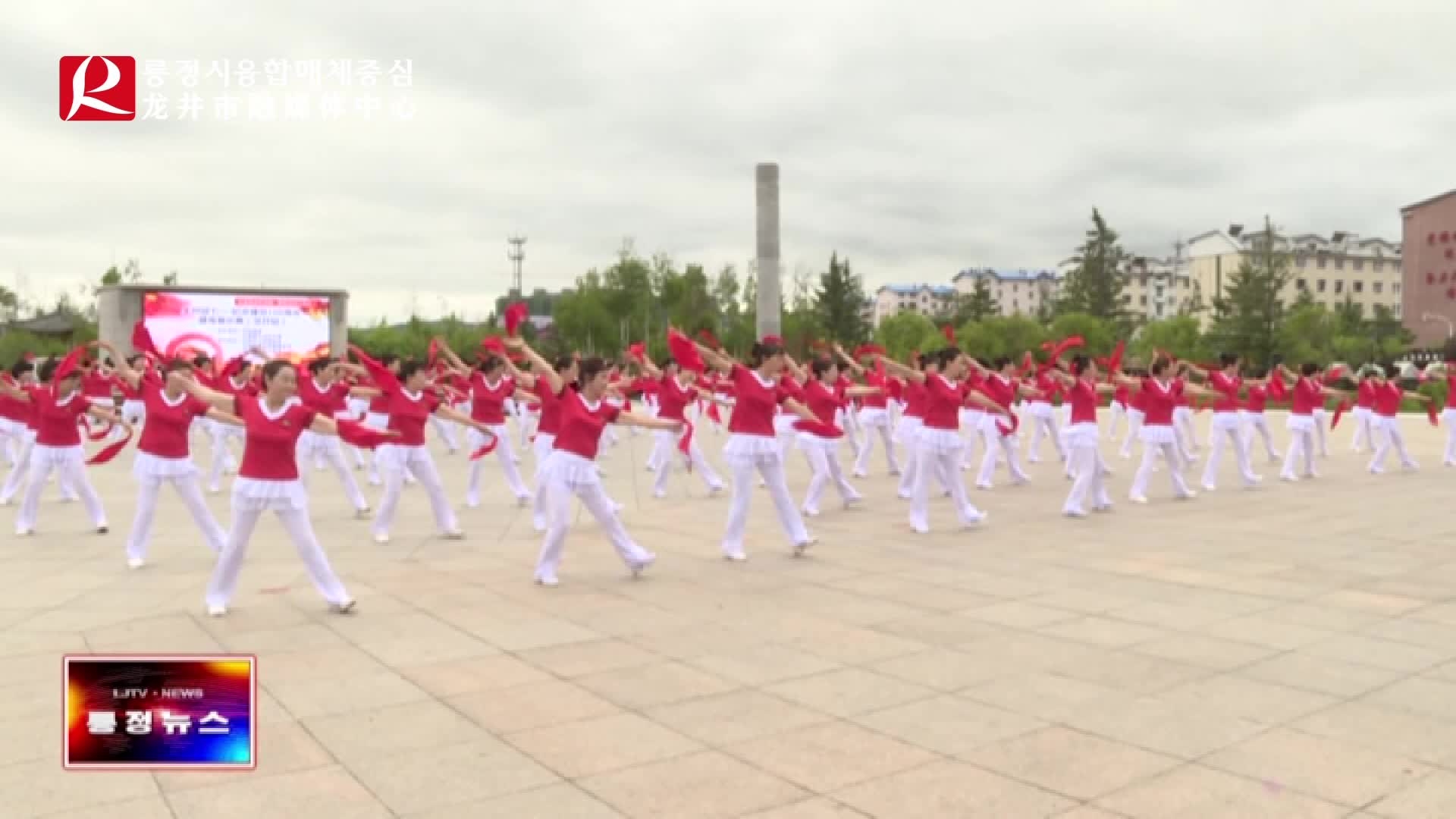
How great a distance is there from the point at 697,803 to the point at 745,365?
6464mm

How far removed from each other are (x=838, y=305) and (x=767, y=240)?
4181 cm

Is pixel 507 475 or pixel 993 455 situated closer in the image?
pixel 507 475

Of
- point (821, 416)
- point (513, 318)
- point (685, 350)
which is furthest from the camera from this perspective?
point (821, 416)

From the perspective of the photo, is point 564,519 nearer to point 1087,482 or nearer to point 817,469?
point 817,469

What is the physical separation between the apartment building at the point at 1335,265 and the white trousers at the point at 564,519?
102557 millimetres

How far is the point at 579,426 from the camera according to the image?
8906mm

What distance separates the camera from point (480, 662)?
662cm

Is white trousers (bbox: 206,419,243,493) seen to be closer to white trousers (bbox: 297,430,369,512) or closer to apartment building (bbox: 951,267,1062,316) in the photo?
white trousers (bbox: 297,430,369,512)

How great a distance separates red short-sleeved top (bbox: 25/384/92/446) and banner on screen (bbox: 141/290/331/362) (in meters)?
24.5

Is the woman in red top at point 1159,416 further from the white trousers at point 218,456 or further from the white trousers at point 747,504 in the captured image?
the white trousers at point 218,456

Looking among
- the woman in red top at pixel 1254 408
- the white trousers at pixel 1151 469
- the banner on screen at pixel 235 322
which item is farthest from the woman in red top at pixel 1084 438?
the banner on screen at pixel 235 322

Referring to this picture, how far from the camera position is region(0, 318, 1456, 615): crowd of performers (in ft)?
26.6

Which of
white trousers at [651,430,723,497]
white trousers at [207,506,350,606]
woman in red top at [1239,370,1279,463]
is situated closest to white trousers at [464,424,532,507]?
white trousers at [651,430,723,497]

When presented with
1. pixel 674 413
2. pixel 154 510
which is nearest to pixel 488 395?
pixel 674 413
